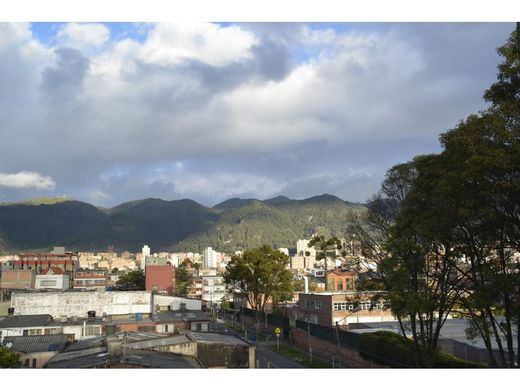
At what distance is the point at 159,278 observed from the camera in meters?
90.9

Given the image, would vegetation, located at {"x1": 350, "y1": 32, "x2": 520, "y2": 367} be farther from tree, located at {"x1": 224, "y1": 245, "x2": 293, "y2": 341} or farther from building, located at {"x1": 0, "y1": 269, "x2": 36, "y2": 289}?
building, located at {"x1": 0, "y1": 269, "x2": 36, "y2": 289}

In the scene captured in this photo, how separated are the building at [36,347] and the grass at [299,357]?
65.2 feet

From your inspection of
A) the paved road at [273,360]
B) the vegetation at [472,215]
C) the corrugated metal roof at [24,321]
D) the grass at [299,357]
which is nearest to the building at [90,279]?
the corrugated metal roof at [24,321]

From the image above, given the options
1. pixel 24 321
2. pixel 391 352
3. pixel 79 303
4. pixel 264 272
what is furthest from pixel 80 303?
pixel 391 352

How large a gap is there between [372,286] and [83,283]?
10255cm

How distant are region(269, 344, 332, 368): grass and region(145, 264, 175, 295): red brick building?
138 feet

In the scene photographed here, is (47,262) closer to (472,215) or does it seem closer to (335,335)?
(335,335)

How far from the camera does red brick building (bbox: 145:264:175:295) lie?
90.6 meters

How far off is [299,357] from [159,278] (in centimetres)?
5116

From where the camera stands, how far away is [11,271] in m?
91.9

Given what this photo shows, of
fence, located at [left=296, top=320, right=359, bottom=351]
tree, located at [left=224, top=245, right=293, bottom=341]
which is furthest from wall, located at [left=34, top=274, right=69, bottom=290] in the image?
fence, located at [left=296, top=320, right=359, bottom=351]

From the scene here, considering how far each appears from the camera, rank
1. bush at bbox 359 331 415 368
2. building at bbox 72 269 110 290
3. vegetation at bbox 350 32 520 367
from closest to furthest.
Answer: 1. vegetation at bbox 350 32 520 367
2. bush at bbox 359 331 415 368
3. building at bbox 72 269 110 290

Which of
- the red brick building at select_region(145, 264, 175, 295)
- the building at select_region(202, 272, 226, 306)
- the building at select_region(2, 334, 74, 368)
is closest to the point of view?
the building at select_region(2, 334, 74, 368)

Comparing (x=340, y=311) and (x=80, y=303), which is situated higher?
(x=80, y=303)
